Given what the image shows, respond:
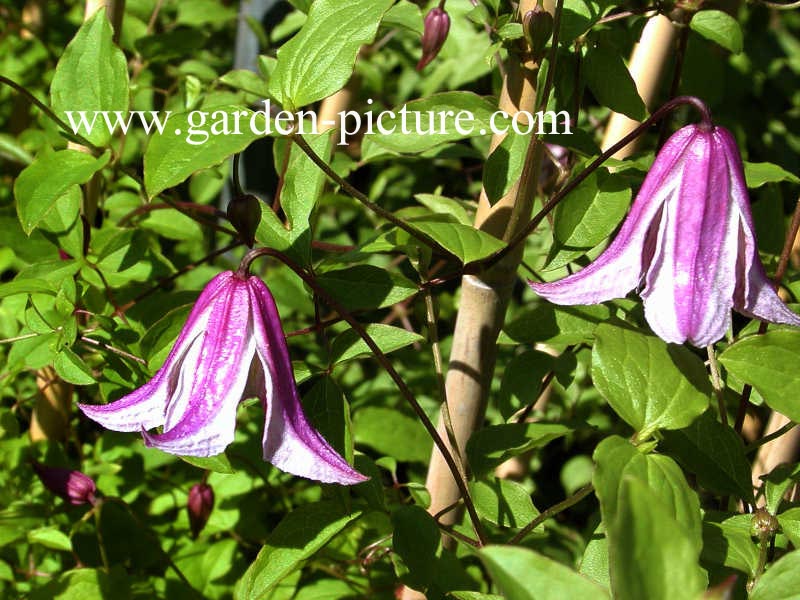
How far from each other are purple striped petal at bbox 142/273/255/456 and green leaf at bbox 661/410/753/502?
0.35 metres

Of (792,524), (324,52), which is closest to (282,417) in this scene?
(324,52)

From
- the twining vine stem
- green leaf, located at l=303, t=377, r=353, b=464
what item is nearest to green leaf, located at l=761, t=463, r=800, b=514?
the twining vine stem

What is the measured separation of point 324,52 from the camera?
67 cm

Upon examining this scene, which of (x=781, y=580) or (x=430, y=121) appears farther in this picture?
(x=430, y=121)

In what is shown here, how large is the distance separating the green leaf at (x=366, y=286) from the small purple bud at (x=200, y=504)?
340 mm

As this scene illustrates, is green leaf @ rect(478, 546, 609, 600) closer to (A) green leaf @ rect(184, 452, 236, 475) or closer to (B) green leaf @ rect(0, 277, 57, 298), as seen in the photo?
(A) green leaf @ rect(184, 452, 236, 475)

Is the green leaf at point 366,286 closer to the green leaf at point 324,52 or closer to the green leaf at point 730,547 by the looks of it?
the green leaf at point 324,52

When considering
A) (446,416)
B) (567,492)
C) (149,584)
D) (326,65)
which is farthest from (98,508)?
(567,492)

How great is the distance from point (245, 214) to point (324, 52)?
0.13 metres

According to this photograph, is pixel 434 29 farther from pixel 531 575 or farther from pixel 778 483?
pixel 531 575

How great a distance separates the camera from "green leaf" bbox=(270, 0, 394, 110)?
661mm

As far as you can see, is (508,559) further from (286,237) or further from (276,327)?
(286,237)

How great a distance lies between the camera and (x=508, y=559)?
0.39m

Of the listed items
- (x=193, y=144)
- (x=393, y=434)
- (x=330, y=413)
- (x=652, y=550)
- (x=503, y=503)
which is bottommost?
(x=393, y=434)
